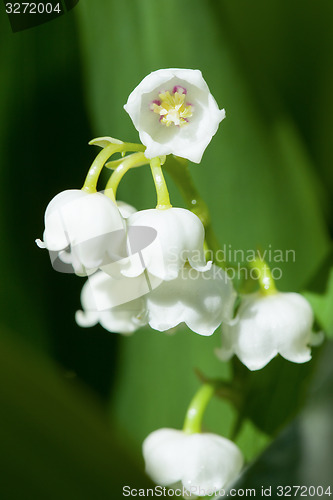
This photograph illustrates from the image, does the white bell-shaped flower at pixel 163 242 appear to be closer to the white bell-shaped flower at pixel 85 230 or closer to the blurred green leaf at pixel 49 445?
the white bell-shaped flower at pixel 85 230

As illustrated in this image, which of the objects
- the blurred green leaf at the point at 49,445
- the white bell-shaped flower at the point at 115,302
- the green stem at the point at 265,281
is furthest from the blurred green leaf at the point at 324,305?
the blurred green leaf at the point at 49,445

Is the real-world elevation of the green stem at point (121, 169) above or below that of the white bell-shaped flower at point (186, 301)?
above

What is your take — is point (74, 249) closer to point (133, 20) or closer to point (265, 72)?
point (133, 20)

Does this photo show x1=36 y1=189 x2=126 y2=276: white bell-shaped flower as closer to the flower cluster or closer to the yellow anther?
the flower cluster

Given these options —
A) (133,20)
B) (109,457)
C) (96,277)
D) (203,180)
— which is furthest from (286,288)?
(109,457)

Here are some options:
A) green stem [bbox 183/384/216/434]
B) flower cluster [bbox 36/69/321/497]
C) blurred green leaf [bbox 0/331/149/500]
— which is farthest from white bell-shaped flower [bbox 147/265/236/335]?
blurred green leaf [bbox 0/331/149/500]

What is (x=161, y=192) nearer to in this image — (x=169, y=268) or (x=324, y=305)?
(x=169, y=268)

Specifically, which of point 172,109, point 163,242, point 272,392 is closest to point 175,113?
point 172,109
